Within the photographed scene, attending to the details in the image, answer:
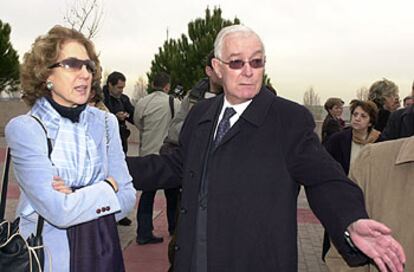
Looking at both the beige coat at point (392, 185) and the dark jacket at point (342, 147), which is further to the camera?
the dark jacket at point (342, 147)

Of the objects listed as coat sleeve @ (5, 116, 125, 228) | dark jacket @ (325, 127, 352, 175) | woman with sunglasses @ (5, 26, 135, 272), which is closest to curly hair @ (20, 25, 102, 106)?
woman with sunglasses @ (5, 26, 135, 272)

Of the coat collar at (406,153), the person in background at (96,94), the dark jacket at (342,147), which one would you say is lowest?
the dark jacket at (342,147)

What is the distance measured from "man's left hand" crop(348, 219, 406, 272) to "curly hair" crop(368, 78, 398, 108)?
217 inches

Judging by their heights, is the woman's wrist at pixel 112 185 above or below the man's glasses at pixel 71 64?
below

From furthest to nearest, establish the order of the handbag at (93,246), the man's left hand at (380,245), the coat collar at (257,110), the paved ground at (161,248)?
the paved ground at (161,248), the coat collar at (257,110), the handbag at (93,246), the man's left hand at (380,245)

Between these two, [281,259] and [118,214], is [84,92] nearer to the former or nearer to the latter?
[118,214]

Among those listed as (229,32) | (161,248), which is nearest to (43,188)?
(229,32)

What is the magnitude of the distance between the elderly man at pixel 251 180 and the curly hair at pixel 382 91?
16.3 ft

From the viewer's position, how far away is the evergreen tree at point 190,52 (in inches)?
1011

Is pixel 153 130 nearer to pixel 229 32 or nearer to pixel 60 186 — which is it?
pixel 229 32

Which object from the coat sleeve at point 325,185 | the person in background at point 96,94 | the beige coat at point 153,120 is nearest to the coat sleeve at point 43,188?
the person in background at point 96,94

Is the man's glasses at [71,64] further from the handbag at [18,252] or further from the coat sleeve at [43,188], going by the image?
the handbag at [18,252]

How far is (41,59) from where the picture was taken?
8.82 feet

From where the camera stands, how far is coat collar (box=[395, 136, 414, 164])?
2223mm
